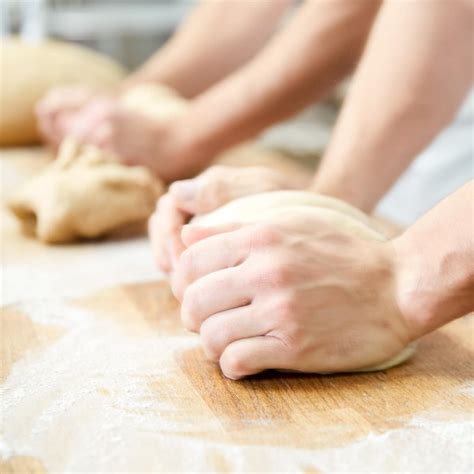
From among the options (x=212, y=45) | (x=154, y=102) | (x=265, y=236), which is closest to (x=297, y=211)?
(x=265, y=236)

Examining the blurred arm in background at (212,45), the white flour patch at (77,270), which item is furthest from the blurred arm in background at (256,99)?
the blurred arm in background at (212,45)

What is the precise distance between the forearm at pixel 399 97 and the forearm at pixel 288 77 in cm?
30

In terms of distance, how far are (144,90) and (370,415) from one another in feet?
4.15

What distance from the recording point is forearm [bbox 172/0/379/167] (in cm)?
141

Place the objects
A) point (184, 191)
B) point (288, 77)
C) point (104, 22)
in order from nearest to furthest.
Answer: point (184, 191) < point (288, 77) < point (104, 22)

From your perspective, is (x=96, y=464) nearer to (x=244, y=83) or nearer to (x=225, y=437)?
(x=225, y=437)

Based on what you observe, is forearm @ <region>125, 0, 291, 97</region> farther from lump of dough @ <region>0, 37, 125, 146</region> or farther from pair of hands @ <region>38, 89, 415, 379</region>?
pair of hands @ <region>38, 89, 415, 379</region>

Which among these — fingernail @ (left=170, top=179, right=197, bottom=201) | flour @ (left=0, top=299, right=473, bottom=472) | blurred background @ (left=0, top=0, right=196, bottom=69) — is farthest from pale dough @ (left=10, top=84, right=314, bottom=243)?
blurred background @ (left=0, top=0, right=196, bottom=69)

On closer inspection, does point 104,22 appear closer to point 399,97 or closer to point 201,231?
point 399,97

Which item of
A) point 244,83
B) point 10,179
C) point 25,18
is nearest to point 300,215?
point 244,83

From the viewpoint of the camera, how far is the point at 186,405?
731 millimetres

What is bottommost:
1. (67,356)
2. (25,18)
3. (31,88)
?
(25,18)

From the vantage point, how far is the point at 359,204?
1077 millimetres

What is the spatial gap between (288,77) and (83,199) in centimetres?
45
